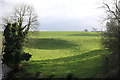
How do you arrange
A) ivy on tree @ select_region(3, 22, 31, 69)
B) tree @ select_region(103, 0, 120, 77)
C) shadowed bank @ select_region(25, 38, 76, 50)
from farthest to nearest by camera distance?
shadowed bank @ select_region(25, 38, 76, 50), ivy on tree @ select_region(3, 22, 31, 69), tree @ select_region(103, 0, 120, 77)

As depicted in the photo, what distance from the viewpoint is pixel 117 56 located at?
27281mm

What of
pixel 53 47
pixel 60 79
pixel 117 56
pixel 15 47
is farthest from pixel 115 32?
pixel 53 47

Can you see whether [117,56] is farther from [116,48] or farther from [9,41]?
[9,41]

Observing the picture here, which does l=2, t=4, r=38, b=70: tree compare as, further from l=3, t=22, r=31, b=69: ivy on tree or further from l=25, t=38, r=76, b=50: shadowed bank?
l=25, t=38, r=76, b=50: shadowed bank

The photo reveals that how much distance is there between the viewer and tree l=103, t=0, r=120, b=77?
26.6m

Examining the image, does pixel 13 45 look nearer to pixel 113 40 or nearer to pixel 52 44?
pixel 113 40

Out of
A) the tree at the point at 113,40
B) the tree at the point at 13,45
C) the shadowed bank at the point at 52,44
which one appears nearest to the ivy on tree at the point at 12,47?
the tree at the point at 13,45

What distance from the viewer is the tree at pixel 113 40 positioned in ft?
87.2

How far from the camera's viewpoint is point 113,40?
30.7m

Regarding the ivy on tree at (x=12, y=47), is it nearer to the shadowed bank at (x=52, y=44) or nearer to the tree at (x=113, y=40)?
the tree at (x=113, y=40)

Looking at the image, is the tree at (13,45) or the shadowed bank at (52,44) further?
the shadowed bank at (52,44)

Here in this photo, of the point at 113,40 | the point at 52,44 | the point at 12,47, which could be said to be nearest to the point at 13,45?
the point at 12,47

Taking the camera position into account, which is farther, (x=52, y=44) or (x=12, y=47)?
(x=52, y=44)

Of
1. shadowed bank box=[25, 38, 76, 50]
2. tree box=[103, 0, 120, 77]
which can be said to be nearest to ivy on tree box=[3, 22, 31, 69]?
tree box=[103, 0, 120, 77]
